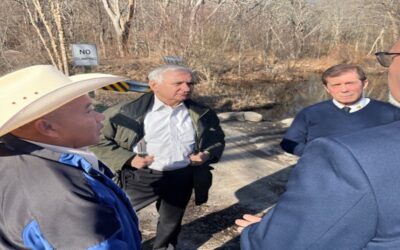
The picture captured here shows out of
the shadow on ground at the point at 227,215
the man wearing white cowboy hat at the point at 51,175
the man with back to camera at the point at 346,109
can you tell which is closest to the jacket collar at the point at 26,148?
the man wearing white cowboy hat at the point at 51,175

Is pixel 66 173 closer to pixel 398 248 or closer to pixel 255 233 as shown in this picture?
pixel 255 233

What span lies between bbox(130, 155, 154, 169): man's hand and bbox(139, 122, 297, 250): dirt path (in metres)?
1.04

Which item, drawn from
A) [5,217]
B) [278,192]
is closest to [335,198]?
[5,217]

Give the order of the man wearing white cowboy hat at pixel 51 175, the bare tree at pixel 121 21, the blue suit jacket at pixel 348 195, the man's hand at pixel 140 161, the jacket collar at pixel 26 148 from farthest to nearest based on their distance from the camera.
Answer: the bare tree at pixel 121 21, the man's hand at pixel 140 161, the jacket collar at pixel 26 148, the man wearing white cowboy hat at pixel 51 175, the blue suit jacket at pixel 348 195

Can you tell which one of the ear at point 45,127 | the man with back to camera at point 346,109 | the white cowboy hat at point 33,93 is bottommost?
the man with back to camera at point 346,109

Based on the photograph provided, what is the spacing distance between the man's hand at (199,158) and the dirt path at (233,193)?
0.94 meters

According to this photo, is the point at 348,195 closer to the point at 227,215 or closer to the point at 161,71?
the point at 161,71

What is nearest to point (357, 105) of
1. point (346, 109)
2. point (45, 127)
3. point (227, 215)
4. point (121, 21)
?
point (346, 109)

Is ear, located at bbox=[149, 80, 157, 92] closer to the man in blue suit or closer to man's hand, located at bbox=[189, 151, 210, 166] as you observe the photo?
man's hand, located at bbox=[189, 151, 210, 166]

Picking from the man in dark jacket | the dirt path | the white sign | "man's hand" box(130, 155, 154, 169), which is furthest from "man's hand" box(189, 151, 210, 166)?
the white sign

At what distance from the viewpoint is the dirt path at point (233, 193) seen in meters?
3.66

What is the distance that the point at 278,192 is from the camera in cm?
472

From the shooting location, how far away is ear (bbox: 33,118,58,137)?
131 cm

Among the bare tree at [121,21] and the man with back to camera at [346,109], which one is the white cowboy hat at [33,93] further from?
the bare tree at [121,21]
